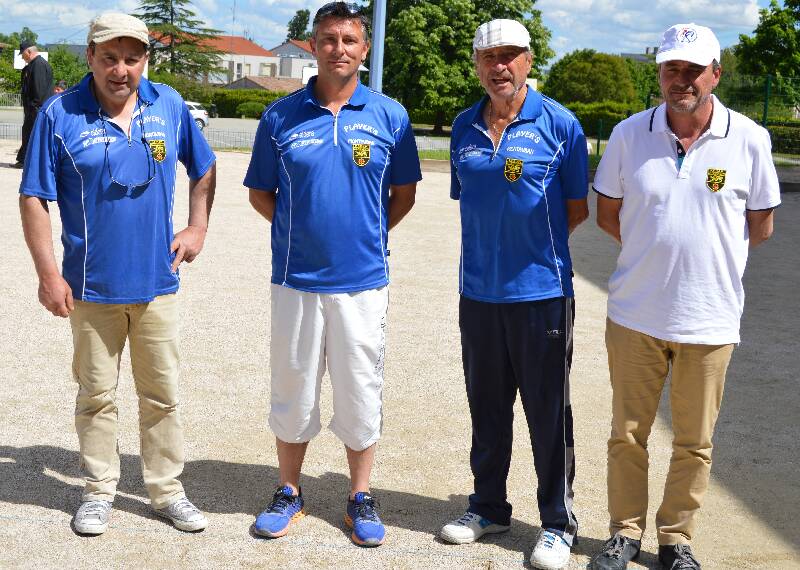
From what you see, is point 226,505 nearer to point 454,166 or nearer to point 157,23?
point 454,166

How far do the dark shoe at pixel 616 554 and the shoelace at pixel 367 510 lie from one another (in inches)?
37.2

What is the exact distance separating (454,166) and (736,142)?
1117 mm

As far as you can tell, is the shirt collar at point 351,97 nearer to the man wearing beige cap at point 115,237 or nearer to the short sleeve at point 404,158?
the short sleeve at point 404,158

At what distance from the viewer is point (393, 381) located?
662 centimetres

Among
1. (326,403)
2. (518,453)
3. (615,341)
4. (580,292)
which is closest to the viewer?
(615,341)

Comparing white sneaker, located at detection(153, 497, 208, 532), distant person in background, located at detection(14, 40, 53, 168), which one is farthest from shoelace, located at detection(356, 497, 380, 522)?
distant person in background, located at detection(14, 40, 53, 168)

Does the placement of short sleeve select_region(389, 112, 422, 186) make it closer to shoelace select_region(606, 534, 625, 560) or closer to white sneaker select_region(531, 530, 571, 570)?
white sneaker select_region(531, 530, 571, 570)

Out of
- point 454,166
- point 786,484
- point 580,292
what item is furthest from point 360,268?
point 580,292

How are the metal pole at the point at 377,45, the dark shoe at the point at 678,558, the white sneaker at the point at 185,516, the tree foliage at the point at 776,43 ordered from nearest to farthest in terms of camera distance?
the dark shoe at the point at 678,558, the white sneaker at the point at 185,516, the metal pole at the point at 377,45, the tree foliage at the point at 776,43

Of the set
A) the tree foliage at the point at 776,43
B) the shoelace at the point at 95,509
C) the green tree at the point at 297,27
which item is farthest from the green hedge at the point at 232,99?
the green tree at the point at 297,27

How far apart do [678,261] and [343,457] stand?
7.39ft

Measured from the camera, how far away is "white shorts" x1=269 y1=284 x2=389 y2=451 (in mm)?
4242

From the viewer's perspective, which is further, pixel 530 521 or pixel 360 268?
pixel 530 521

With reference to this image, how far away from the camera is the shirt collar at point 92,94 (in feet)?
13.7
